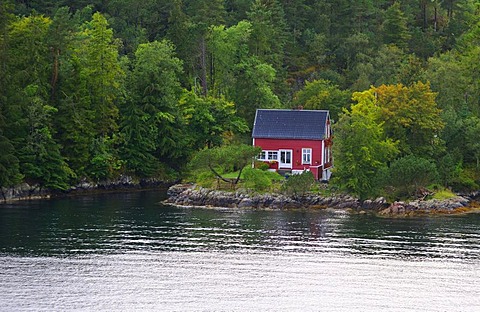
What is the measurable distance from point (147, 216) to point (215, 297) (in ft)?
74.6

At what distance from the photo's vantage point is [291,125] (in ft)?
255

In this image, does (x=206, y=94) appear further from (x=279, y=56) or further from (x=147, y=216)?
(x=147, y=216)

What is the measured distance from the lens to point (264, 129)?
77.9 metres

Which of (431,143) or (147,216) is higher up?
(431,143)

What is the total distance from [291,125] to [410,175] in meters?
11.7

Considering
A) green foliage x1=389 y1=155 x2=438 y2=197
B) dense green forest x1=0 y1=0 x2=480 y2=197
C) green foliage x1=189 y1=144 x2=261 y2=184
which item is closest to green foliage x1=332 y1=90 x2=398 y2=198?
dense green forest x1=0 y1=0 x2=480 y2=197

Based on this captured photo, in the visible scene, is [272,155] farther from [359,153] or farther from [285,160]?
[359,153]

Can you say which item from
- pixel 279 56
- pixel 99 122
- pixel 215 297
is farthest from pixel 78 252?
pixel 279 56

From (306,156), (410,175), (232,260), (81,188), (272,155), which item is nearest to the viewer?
(232,260)

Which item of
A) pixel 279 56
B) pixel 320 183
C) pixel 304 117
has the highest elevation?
pixel 279 56

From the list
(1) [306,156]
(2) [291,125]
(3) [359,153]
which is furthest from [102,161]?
(3) [359,153]

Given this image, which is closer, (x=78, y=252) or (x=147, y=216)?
(x=78, y=252)

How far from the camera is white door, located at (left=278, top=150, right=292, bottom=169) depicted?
76938 mm

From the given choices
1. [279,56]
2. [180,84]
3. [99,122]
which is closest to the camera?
[99,122]
